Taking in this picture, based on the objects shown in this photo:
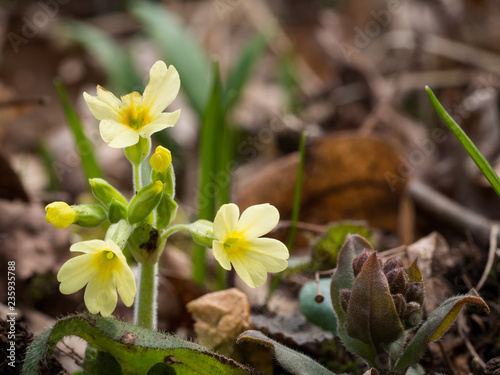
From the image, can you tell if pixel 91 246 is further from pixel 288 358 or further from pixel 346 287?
pixel 346 287

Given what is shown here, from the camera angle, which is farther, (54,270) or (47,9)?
(47,9)

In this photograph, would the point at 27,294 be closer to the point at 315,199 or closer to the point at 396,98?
the point at 315,199

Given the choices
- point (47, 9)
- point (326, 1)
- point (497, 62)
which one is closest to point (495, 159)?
point (497, 62)

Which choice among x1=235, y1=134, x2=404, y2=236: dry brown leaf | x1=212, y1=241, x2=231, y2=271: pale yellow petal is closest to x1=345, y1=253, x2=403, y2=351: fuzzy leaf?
x1=212, y1=241, x2=231, y2=271: pale yellow petal

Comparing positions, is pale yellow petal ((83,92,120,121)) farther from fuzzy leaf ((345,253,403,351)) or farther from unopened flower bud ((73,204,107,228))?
fuzzy leaf ((345,253,403,351))

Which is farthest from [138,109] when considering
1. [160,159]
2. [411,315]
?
[411,315]

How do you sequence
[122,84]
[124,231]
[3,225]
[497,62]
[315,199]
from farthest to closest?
[497,62] → [122,84] → [315,199] → [3,225] → [124,231]
